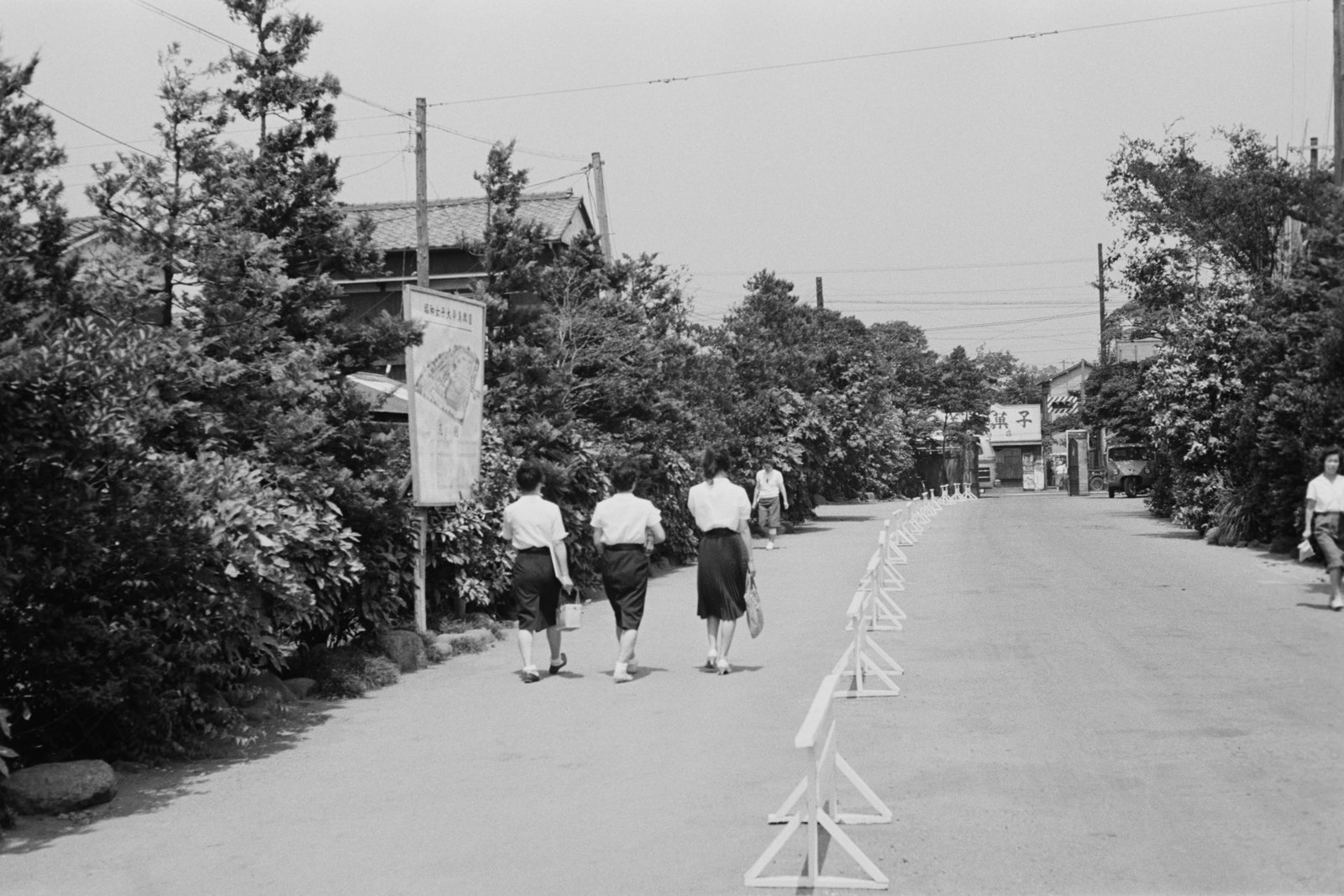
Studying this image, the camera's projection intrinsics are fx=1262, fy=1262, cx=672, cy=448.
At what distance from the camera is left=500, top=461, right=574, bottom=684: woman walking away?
419 inches

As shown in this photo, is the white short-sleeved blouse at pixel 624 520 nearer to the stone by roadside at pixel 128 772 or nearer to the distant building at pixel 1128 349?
the stone by roadside at pixel 128 772

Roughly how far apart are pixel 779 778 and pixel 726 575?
3.53 meters

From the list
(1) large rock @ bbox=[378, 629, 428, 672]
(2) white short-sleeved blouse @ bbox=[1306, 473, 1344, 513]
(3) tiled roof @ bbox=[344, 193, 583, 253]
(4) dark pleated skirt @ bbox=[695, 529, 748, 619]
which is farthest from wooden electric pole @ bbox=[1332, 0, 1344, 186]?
(3) tiled roof @ bbox=[344, 193, 583, 253]

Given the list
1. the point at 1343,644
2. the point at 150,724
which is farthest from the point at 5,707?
the point at 1343,644

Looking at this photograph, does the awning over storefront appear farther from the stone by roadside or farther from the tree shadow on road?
the tree shadow on road

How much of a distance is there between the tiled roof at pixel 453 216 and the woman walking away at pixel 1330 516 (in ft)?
77.8

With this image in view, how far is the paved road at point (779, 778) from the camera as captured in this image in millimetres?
5520

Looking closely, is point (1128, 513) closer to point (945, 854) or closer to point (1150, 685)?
point (1150, 685)

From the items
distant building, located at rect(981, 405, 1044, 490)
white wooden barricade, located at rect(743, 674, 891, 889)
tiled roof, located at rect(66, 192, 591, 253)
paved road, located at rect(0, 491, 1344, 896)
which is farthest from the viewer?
distant building, located at rect(981, 405, 1044, 490)

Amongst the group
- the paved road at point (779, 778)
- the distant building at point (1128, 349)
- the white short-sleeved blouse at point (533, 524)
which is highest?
the distant building at point (1128, 349)

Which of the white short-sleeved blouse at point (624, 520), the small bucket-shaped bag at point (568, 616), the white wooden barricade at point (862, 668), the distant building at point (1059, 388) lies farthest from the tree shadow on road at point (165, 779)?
the distant building at point (1059, 388)

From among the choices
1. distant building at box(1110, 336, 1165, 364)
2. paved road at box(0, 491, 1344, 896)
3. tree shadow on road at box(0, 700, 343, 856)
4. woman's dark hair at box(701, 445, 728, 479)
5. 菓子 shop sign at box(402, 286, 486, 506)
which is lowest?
tree shadow on road at box(0, 700, 343, 856)

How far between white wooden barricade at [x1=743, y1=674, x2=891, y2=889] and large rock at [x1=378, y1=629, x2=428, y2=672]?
20.3 feet

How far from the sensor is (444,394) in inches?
484
